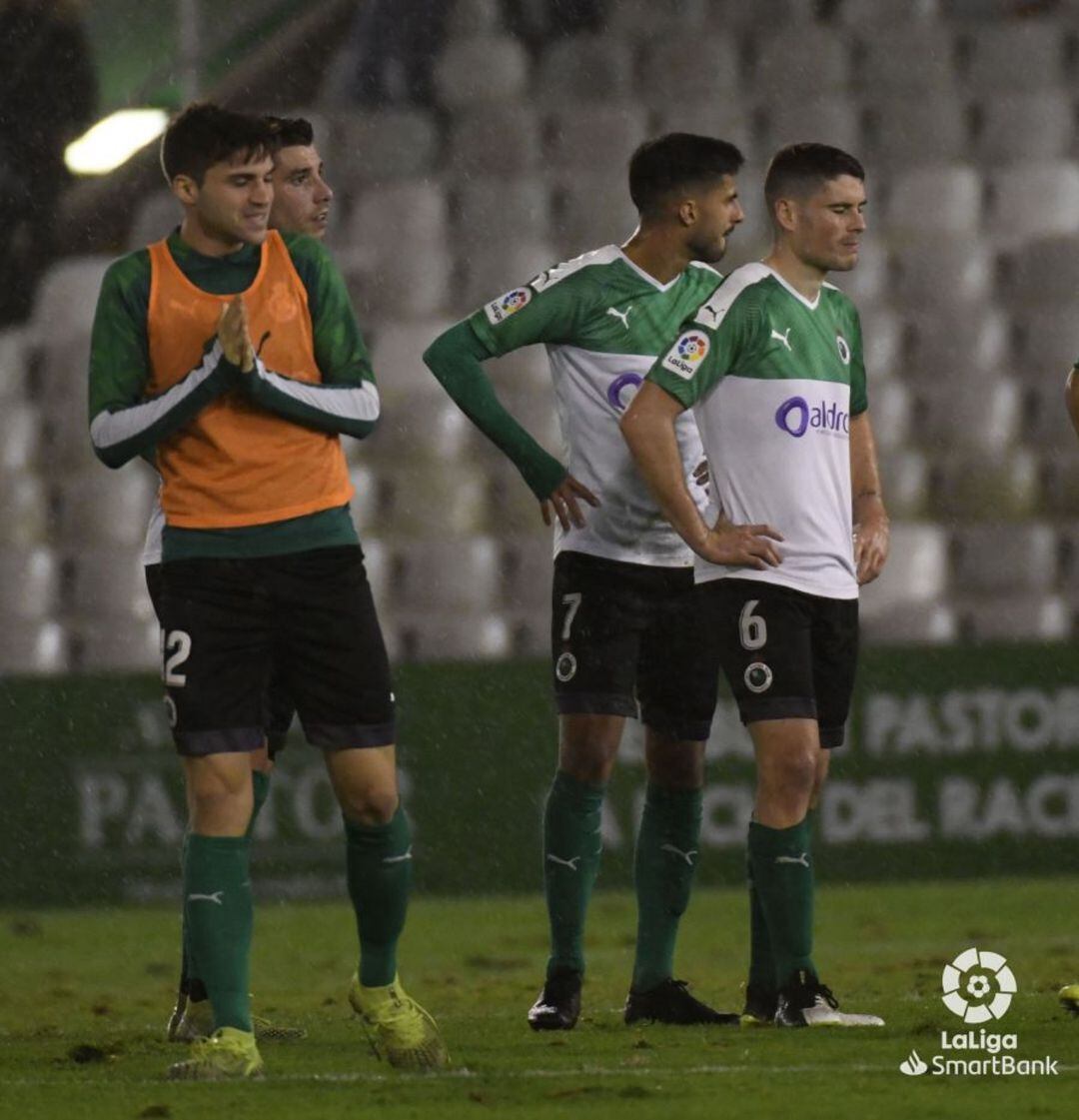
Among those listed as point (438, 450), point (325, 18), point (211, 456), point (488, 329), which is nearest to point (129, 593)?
point (438, 450)

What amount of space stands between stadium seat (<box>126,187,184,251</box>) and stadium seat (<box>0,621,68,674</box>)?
2.19 meters

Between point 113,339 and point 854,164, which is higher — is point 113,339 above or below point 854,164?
below

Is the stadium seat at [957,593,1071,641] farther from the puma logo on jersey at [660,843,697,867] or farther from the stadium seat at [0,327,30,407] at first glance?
the puma logo on jersey at [660,843,697,867]

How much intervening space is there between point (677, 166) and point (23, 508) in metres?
6.23

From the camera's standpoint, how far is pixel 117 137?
12242 mm

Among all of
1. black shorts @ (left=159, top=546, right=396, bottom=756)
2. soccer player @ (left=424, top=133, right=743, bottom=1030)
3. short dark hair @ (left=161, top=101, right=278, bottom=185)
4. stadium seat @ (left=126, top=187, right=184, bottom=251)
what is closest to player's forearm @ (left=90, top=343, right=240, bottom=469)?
black shorts @ (left=159, top=546, right=396, bottom=756)

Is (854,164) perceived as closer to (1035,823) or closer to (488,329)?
(488,329)

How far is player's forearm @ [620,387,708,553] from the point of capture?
5.11 m

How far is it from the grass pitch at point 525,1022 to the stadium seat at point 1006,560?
6.59ft

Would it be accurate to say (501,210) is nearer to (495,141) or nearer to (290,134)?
(495,141)

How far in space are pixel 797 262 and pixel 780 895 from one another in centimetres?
138

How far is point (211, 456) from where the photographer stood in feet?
14.5

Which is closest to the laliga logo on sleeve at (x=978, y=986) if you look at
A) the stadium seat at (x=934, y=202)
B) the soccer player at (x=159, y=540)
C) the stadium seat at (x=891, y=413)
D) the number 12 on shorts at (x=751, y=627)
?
the number 12 on shorts at (x=751, y=627)

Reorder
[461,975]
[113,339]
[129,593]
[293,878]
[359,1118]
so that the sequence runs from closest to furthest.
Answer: [359,1118] → [113,339] → [461,975] → [293,878] → [129,593]
